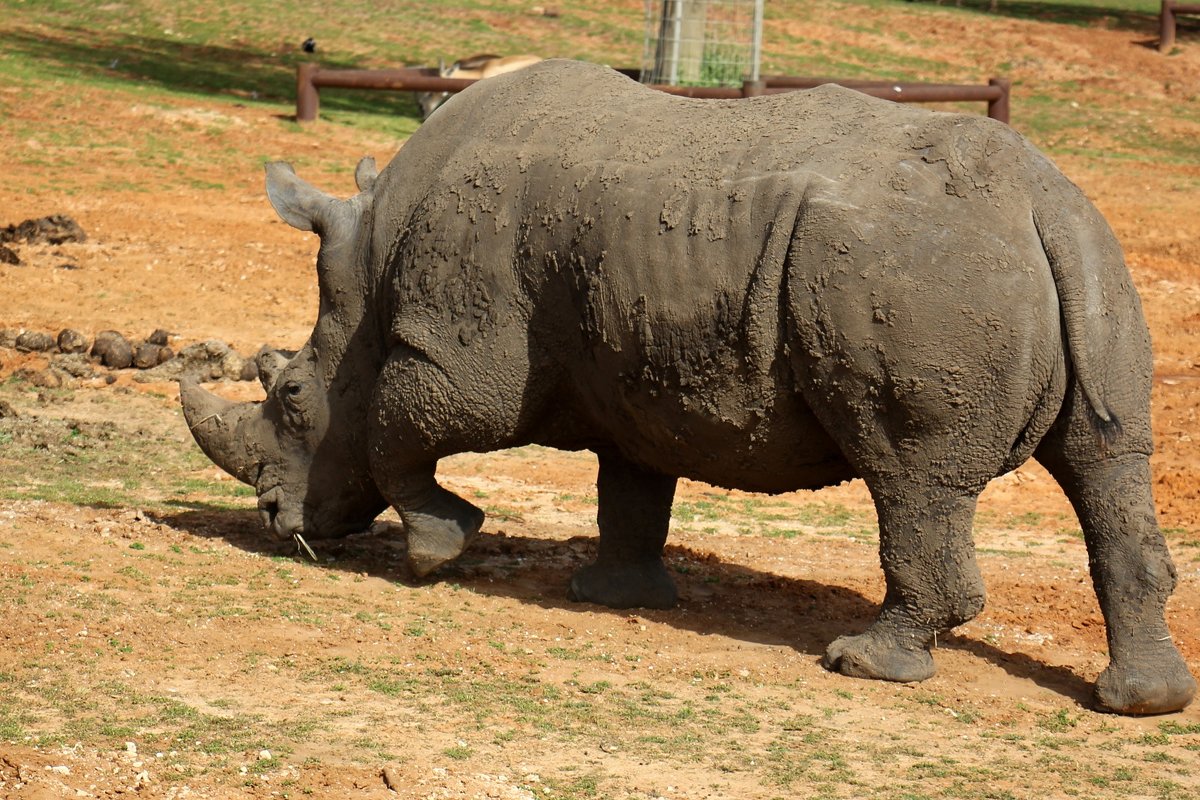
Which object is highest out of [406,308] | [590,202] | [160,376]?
[590,202]

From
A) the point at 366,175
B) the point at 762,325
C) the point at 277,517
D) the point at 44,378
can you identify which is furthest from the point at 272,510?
the point at 44,378

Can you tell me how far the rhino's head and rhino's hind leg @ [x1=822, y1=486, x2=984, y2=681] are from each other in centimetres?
255

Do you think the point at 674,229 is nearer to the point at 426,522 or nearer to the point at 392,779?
the point at 426,522

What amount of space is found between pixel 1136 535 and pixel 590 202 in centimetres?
242

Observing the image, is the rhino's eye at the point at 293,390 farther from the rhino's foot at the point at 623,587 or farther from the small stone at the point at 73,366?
the small stone at the point at 73,366

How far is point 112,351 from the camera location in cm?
1284

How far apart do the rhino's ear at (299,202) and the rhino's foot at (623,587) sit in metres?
1.98

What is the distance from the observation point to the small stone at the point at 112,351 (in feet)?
42.1

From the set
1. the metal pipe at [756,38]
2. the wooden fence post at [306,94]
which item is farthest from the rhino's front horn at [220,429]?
the metal pipe at [756,38]

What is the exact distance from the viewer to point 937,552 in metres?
6.68

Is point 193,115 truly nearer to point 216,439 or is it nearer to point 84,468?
point 84,468

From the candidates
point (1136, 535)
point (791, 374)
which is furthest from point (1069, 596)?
point (791, 374)

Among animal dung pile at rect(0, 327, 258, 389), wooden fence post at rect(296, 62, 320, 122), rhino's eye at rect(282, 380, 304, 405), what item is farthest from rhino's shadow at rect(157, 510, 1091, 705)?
wooden fence post at rect(296, 62, 320, 122)

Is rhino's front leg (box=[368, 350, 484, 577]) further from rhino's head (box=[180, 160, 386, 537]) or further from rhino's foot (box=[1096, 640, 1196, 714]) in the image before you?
rhino's foot (box=[1096, 640, 1196, 714])
